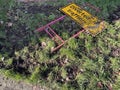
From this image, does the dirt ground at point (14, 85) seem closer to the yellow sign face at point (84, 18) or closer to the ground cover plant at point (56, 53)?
the ground cover plant at point (56, 53)

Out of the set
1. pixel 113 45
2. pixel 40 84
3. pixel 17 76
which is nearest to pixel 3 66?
pixel 17 76

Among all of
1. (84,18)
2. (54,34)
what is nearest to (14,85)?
(54,34)

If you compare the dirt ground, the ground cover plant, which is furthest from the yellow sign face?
the dirt ground

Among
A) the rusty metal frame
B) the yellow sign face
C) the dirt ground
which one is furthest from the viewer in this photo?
the yellow sign face

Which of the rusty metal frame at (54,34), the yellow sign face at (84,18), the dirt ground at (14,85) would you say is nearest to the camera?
the dirt ground at (14,85)

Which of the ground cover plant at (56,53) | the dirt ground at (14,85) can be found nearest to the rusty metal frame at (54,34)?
the ground cover plant at (56,53)

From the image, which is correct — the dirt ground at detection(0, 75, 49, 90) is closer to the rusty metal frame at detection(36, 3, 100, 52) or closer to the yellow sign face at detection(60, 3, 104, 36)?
the rusty metal frame at detection(36, 3, 100, 52)

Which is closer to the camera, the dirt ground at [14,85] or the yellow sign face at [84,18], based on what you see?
the dirt ground at [14,85]
